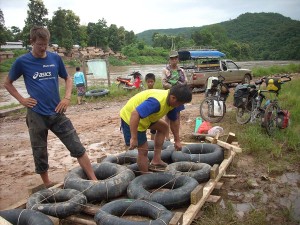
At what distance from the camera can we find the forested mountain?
204ft

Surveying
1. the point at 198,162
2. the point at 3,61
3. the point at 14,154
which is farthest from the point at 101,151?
the point at 3,61

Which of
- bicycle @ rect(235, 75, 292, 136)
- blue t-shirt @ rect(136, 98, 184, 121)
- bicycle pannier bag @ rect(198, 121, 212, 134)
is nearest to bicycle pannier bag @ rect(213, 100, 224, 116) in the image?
bicycle @ rect(235, 75, 292, 136)

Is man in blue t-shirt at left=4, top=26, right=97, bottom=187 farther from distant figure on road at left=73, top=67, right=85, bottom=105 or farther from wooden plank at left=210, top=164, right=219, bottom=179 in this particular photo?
distant figure on road at left=73, top=67, right=85, bottom=105

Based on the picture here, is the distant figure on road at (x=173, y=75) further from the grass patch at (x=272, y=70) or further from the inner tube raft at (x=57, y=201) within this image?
the grass patch at (x=272, y=70)

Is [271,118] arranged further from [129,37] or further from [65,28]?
[129,37]

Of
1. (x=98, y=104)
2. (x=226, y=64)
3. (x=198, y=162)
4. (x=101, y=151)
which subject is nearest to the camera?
(x=198, y=162)

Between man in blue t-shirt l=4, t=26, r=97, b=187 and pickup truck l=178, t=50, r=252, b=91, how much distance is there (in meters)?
11.0

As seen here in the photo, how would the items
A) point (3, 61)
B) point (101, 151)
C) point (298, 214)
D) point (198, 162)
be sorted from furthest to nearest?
point (3, 61) → point (101, 151) → point (198, 162) → point (298, 214)

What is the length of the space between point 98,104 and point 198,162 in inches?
345

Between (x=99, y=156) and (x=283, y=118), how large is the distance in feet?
13.8

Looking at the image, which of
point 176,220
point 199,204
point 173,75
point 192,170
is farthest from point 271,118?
point 176,220

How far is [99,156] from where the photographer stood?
6.18 meters

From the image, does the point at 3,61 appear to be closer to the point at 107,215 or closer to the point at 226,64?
the point at 226,64

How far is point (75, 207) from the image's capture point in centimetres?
333
